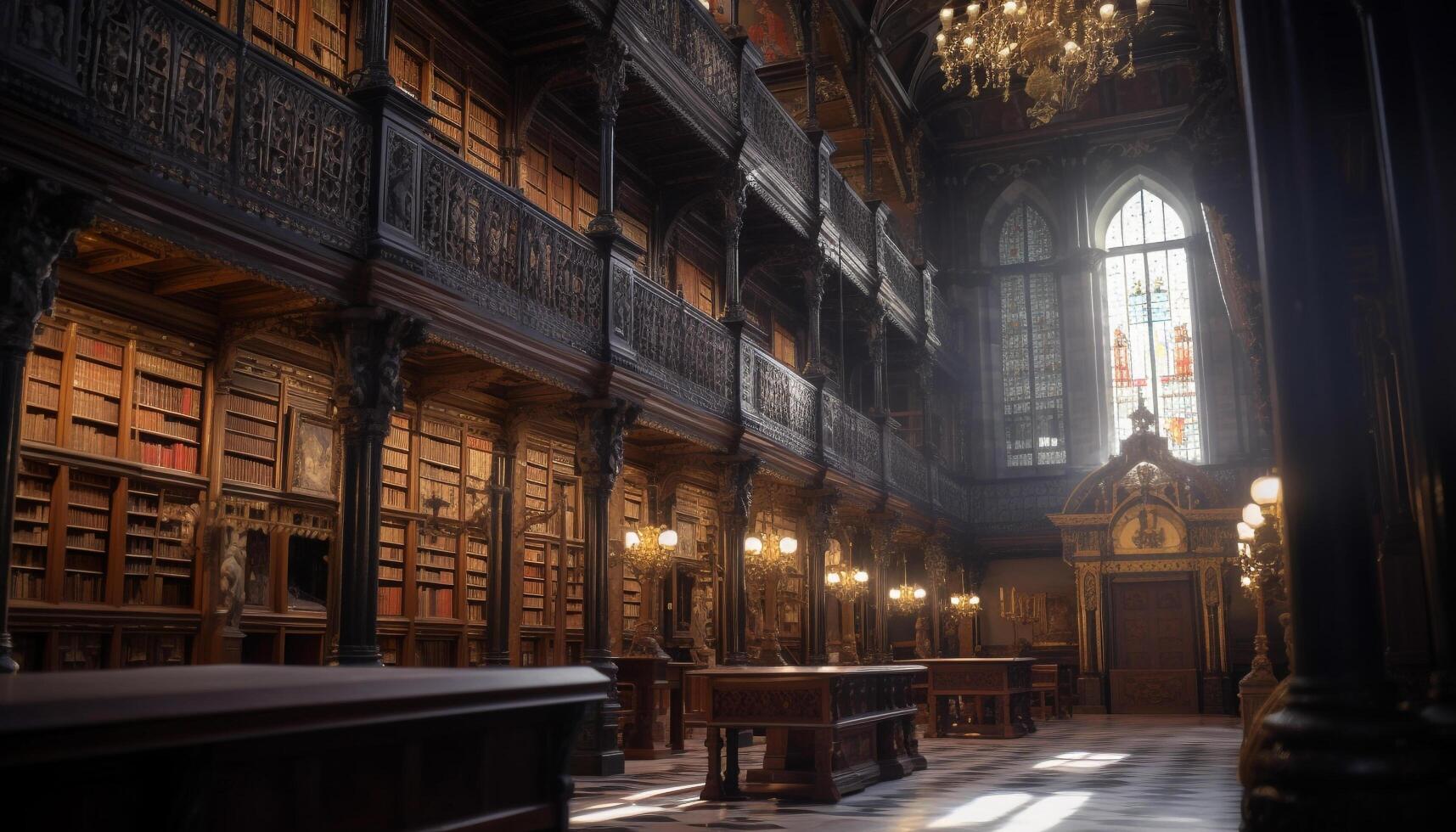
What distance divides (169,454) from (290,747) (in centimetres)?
672

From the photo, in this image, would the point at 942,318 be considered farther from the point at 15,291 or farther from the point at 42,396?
the point at 15,291

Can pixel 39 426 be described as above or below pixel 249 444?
below

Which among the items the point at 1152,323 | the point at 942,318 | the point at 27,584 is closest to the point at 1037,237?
the point at 1152,323

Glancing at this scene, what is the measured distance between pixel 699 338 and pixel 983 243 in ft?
50.6

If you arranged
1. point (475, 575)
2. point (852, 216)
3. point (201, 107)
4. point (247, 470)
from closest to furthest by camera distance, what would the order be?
point (201, 107) < point (247, 470) < point (475, 575) < point (852, 216)

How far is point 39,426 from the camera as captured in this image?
7.93 m

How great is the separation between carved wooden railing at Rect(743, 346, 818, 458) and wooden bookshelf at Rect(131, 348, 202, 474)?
6.45 metres

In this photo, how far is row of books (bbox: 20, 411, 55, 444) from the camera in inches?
308

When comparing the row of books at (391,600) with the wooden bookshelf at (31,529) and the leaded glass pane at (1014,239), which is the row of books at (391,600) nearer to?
the wooden bookshelf at (31,529)

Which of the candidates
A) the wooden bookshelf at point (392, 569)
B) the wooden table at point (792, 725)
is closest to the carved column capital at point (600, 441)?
the wooden bookshelf at point (392, 569)

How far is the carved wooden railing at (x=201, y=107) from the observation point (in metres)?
6.12

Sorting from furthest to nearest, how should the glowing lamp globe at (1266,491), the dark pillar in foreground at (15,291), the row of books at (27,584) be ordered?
the glowing lamp globe at (1266,491) → the row of books at (27,584) → the dark pillar in foreground at (15,291)

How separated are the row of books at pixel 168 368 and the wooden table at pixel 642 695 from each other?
4730 mm

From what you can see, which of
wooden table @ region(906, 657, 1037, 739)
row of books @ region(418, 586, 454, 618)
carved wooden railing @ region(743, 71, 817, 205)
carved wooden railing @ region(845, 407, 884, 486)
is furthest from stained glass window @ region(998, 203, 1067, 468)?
row of books @ region(418, 586, 454, 618)
